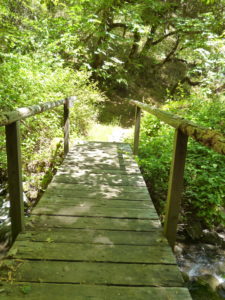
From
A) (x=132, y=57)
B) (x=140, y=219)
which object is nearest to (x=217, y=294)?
(x=140, y=219)

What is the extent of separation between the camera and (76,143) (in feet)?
19.4

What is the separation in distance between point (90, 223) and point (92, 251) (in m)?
0.46

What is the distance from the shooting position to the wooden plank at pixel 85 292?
1.56 metres

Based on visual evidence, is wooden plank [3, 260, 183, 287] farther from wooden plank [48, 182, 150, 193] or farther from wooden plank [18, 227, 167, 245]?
wooden plank [48, 182, 150, 193]

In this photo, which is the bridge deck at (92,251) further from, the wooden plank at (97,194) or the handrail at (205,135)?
the handrail at (205,135)

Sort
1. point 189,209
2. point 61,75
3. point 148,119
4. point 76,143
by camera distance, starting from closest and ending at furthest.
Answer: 1. point 189,209
2. point 76,143
3. point 61,75
4. point 148,119

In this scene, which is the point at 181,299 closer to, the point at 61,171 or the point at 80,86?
the point at 61,171

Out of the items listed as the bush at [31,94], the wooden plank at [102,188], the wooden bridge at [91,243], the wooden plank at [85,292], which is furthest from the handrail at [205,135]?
the bush at [31,94]

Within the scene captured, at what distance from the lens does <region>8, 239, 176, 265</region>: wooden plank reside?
1935mm

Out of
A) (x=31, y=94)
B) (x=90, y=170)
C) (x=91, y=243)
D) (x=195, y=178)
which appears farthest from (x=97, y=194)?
(x=31, y=94)

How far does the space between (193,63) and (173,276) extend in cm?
1757

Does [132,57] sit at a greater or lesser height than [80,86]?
greater

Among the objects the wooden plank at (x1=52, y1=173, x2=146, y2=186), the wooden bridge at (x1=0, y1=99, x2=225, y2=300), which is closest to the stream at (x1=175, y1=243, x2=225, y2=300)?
the wooden plank at (x1=52, y1=173, x2=146, y2=186)

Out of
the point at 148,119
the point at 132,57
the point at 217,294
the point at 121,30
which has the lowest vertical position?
the point at 217,294
